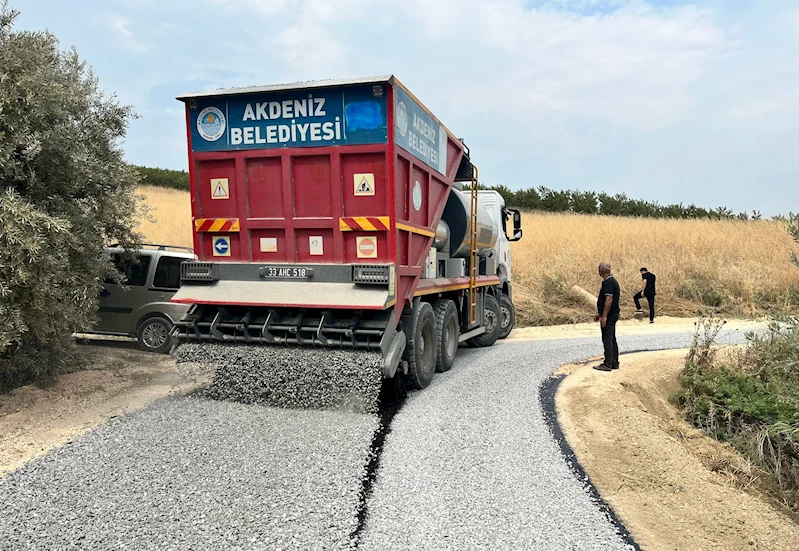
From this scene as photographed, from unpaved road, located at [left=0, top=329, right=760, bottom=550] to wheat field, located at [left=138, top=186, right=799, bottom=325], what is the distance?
36.0ft

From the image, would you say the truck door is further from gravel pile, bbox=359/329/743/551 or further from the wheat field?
the wheat field

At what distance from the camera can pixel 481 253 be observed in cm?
1017

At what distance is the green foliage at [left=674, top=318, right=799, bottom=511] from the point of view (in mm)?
5520

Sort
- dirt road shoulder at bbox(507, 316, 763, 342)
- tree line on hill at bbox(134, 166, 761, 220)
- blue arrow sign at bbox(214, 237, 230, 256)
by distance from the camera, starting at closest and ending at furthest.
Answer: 1. blue arrow sign at bbox(214, 237, 230, 256)
2. dirt road shoulder at bbox(507, 316, 763, 342)
3. tree line on hill at bbox(134, 166, 761, 220)

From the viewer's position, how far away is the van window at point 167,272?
911 cm

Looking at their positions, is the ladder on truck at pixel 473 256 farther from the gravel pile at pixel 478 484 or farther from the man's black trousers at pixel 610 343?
the gravel pile at pixel 478 484

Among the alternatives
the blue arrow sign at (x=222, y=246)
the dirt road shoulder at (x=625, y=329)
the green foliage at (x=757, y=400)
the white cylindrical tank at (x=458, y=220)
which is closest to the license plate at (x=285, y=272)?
Answer: the blue arrow sign at (x=222, y=246)

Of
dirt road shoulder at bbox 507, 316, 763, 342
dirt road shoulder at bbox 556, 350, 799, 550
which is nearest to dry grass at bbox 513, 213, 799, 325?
dirt road shoulder at bbox 507, 316, 763, 342

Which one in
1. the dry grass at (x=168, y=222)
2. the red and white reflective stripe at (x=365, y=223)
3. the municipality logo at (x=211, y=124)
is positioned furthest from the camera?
the dry grass at (x=168, y=222)

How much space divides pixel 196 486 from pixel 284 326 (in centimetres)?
228

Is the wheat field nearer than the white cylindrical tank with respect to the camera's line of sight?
No

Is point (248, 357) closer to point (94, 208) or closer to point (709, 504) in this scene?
point (94, 208)

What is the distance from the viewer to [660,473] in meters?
4.62

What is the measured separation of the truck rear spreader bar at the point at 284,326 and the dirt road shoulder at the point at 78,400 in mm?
930
